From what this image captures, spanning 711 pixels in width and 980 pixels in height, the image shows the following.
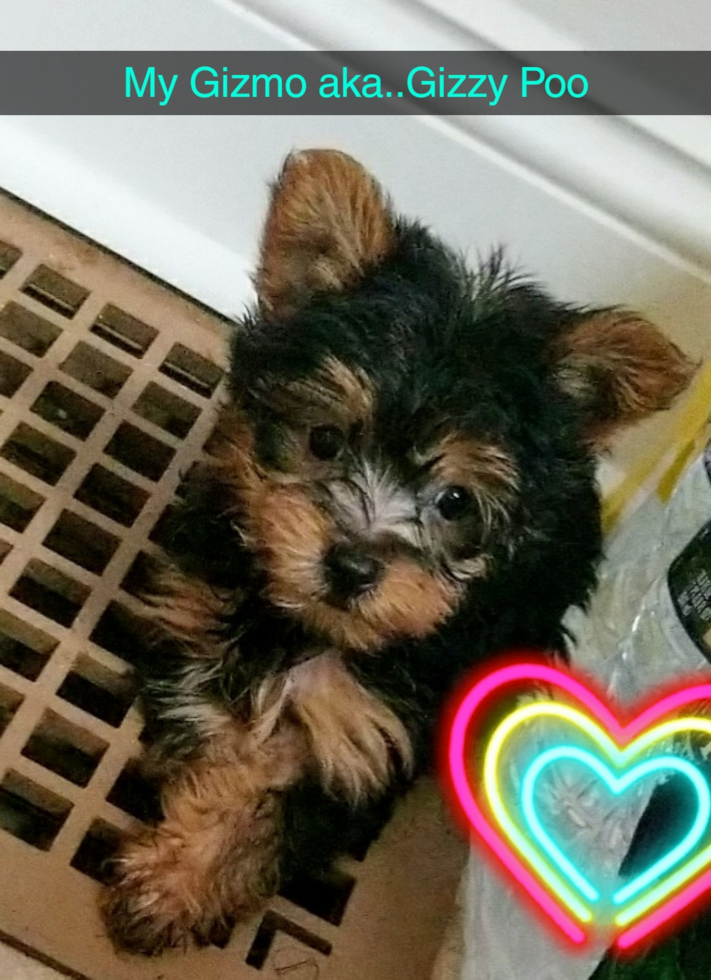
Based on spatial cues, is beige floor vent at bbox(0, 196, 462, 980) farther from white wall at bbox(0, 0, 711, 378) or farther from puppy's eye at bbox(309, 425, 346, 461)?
puppy's eye at bbox(309, 425, 346, 461)

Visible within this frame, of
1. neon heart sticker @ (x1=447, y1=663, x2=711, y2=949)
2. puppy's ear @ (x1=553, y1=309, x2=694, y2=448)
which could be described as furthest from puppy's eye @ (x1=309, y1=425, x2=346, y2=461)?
neon heart sticker @ (x1=447, y1=663, x2=711, y2=949)

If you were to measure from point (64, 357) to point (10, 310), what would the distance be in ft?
0.29

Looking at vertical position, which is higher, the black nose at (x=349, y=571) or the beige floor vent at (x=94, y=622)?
the black nose at (x=349, y=571)

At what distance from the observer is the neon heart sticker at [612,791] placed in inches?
33.3

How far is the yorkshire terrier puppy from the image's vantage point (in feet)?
3.67

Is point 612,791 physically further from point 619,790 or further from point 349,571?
point 349,571

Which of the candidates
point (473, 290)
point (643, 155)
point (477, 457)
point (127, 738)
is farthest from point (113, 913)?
point (643, 155)

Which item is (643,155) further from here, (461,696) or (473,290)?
(461,696)

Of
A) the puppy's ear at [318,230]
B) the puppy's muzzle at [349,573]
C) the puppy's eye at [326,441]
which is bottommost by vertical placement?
the puppy's muzzle at [349,573]

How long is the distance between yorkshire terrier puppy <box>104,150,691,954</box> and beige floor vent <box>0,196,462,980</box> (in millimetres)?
49
